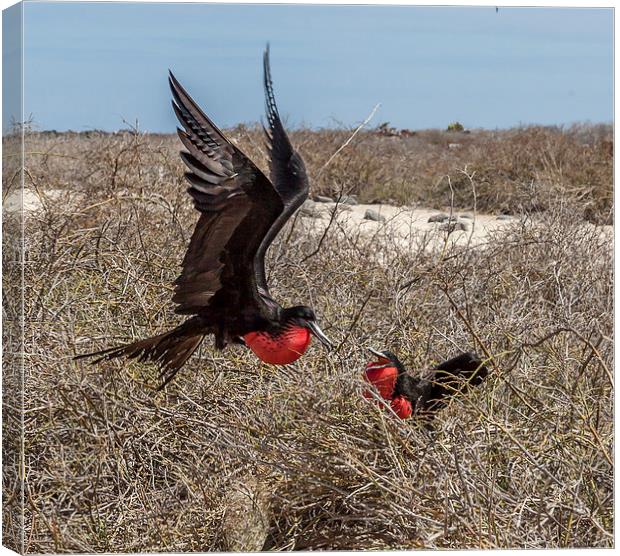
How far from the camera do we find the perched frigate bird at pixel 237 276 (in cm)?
269

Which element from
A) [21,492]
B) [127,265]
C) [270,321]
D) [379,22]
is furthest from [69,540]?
[379,22]

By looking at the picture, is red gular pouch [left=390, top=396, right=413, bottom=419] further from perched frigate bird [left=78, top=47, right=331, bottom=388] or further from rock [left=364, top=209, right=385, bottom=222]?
rock [left=364, top=209, right=385, bottom=222]

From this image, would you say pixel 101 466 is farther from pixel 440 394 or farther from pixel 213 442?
pixel 440 394

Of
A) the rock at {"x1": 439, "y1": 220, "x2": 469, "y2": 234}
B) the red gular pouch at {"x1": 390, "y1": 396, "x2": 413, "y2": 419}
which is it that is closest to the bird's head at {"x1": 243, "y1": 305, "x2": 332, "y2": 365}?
the red gular pouch at {"x1": 390, "y1": 396, "x2": 413, "y2": 419}

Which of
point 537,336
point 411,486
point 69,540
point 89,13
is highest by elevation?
point 89,13

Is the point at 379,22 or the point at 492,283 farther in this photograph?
the point at 492,283

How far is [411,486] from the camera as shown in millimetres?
2459

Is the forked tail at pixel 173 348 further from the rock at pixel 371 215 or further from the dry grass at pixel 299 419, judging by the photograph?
the rock at pixel 371 215

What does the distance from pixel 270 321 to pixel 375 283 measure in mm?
926

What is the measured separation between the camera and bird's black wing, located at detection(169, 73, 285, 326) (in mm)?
2584

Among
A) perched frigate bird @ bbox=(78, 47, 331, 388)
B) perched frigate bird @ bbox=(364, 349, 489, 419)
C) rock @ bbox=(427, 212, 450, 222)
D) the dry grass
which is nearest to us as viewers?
the dry grass

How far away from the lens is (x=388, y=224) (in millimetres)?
4605

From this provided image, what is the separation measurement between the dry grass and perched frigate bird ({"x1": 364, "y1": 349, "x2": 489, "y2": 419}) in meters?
0.06

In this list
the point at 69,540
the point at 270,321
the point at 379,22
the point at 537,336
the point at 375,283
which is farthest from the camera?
the point at 375,283
